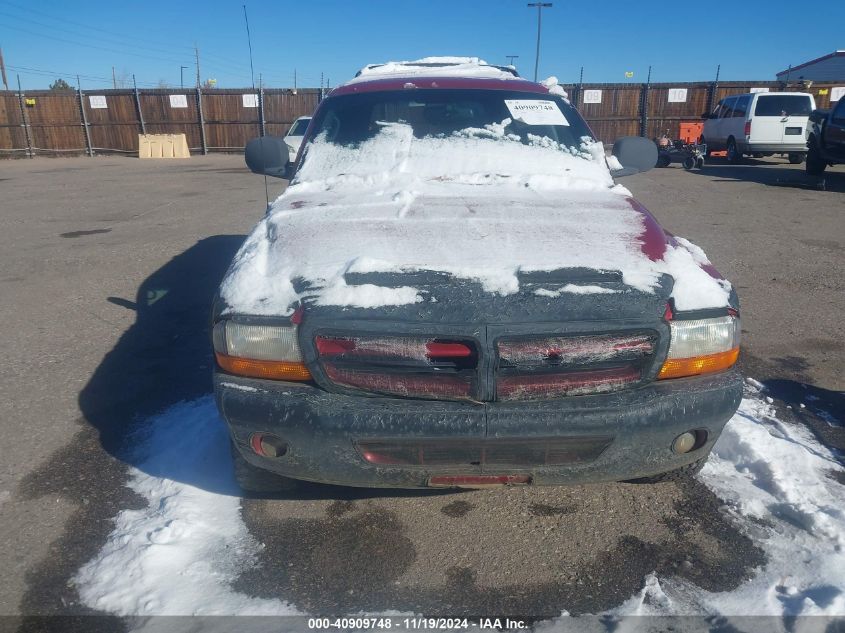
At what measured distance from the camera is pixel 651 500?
8.98ft

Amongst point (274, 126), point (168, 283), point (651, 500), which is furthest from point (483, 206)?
point (274, 126)

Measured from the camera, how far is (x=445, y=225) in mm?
2762

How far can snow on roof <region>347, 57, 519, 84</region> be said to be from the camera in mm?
4305

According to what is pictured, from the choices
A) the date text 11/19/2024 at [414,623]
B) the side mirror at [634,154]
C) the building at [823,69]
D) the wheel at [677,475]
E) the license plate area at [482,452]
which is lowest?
the date text 11/19/2024 at [414,623]

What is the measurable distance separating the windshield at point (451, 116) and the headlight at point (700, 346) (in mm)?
1844

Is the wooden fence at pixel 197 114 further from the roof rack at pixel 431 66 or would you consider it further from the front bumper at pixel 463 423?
the front bumper at pixel 463 423

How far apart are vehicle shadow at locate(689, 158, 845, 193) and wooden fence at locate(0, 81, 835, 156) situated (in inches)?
204

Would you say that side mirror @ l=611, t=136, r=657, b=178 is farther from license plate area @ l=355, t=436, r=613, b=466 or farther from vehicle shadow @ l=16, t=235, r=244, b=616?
vehicle shadow @ l=16, t=235, r=244, b=616

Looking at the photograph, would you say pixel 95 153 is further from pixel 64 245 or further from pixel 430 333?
pixel 430 333

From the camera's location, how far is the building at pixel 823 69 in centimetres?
4094

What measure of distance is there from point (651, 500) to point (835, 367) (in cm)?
213

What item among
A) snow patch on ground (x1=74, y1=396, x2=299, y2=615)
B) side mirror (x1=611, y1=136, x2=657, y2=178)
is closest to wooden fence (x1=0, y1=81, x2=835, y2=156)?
side mirror (x1=611, y1=136, x2=657, y2=178)

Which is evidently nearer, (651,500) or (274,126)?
(651,500)

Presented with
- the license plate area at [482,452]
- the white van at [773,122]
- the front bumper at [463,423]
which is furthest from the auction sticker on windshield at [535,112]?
the white van at [773,122]
